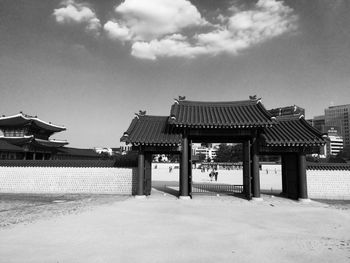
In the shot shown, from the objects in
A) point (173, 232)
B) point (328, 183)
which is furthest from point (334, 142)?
point (173, 232)

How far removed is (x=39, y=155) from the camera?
129 ft

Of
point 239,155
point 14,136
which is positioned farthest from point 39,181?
point 239,155

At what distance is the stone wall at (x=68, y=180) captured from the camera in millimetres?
19984

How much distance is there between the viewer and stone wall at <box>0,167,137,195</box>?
65.6 feet

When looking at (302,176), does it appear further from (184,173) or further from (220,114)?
(184,173)

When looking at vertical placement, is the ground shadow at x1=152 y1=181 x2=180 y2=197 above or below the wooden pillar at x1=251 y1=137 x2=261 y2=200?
below

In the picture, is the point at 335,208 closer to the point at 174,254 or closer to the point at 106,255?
the point at 174,254

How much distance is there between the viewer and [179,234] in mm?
9258

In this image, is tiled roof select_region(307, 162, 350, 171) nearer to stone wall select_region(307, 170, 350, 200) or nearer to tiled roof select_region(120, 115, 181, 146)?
stone wall select_region(307, 170, 350, 200)

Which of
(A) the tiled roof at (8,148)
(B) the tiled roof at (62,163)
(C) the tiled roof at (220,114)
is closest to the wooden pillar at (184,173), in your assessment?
(C) the tiled roof at (220,114)

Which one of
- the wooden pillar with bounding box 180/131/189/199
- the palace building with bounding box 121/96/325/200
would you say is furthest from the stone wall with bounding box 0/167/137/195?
the wooden pillar with bounding box 180/131/189/199

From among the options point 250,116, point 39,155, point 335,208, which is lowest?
point 335,208

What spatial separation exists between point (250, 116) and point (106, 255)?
14202mm

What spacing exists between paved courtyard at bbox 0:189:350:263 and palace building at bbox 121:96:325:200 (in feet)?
9.81
